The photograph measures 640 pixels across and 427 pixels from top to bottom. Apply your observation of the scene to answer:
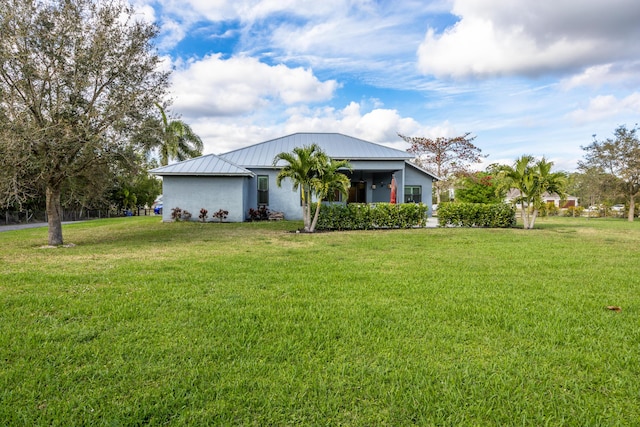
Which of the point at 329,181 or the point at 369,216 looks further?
the point at 369,216

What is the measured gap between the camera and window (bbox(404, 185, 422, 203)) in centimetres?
2225

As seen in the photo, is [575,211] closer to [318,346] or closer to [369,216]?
[369,216]

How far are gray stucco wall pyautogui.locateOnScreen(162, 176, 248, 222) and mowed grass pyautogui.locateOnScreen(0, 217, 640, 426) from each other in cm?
1223

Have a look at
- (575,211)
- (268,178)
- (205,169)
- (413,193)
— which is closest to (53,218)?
(205,169)

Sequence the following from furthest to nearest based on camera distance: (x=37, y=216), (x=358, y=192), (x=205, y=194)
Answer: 1. (x=37, y=216)
2. (x=358, y=192)
3. (x=205, y=194)

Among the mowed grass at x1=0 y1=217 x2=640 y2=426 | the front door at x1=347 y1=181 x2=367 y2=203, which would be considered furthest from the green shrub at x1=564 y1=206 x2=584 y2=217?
the mowed grass at x1=0 y1=217 x2=640 y2=426

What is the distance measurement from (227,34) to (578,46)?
13036 millimetres

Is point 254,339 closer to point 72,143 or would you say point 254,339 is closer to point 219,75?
point 72,143

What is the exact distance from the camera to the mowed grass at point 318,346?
7.77 ft

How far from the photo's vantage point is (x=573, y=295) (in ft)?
16.6

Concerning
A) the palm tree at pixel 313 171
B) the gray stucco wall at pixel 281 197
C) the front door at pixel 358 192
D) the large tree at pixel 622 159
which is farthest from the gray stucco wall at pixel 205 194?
the large tree at pixel 622 159

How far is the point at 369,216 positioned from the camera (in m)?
15.1

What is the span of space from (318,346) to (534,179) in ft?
51.8

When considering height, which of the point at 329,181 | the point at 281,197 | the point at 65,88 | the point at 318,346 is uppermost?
the point at 65,88
